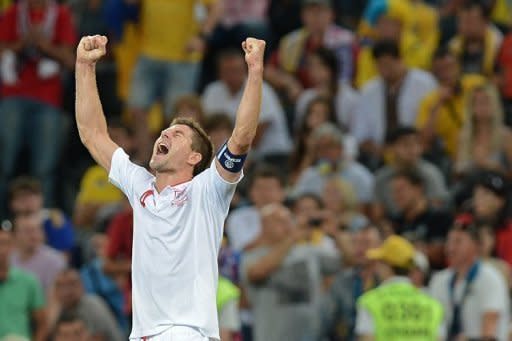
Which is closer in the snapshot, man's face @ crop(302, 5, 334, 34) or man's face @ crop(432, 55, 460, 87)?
man's face @ crop(432, 55, 460, 87)

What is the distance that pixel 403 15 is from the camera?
16.8 metres

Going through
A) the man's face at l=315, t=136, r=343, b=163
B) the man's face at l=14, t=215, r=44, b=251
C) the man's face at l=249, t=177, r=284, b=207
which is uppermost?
the man's face at l=315, t=136, r=343, b=163

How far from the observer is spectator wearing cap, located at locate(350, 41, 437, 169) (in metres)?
15.9

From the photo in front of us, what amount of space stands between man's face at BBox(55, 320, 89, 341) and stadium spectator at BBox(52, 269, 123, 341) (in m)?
0.18

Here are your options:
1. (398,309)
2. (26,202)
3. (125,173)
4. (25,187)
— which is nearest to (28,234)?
(26,202)

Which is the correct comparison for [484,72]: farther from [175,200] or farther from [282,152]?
[175,200]

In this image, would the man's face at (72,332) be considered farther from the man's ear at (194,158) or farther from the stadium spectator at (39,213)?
the man's ear at (194,158)

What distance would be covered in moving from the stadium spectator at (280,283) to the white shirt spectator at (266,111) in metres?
2.97

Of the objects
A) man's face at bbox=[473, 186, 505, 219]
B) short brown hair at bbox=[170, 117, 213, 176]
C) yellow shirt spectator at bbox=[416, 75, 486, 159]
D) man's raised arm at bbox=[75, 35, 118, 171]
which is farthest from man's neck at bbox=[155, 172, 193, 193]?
yellow shirt spectator at bbox=[416, 75, 486, 159]

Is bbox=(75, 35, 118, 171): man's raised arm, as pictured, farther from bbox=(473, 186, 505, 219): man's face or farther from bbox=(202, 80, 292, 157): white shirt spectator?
bbox=(202, 80, 292, 157): white shirt spectator

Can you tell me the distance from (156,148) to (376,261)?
4.47m

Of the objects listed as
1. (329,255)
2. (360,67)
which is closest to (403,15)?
(360,67)

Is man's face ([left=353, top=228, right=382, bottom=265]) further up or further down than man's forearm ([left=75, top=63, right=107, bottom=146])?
further down

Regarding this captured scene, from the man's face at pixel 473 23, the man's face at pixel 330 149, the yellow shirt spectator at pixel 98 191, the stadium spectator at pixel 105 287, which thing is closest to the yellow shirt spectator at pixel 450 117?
the man's face at pixel 473 23
